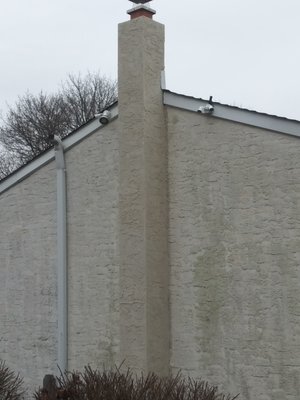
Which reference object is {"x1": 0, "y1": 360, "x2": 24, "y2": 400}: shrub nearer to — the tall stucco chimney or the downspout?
the downspout

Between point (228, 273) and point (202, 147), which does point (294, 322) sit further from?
point (202, 147)

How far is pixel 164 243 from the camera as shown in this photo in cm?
830

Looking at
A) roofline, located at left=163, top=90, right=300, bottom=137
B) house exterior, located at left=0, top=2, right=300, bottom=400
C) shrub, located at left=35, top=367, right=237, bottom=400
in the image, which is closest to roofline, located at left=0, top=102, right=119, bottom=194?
house exterior, located at left=0, top=2, right=300, bottom=400

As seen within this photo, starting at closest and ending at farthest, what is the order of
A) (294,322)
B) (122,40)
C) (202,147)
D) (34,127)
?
1. (294,322)
2. (202,147)
3. (122,40)
4. (34,127)

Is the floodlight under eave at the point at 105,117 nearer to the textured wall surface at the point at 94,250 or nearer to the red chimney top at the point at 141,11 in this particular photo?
the textured wall surface at the point at 94,250

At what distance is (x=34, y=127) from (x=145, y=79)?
74.8 ft

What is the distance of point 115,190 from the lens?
8.93 metres

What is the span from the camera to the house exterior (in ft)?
24.1

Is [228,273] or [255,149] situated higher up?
[255,149]

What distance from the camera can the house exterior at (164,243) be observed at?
734 centimetres

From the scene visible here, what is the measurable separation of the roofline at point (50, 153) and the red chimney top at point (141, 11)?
1206mm

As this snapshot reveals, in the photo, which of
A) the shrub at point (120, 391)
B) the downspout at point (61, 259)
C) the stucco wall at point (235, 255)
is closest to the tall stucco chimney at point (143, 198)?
the stucco wall at point (235, 255)

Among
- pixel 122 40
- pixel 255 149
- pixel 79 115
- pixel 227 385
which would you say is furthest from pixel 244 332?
pixel 79 115

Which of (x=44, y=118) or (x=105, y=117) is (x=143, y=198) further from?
(x=44, y=118)
